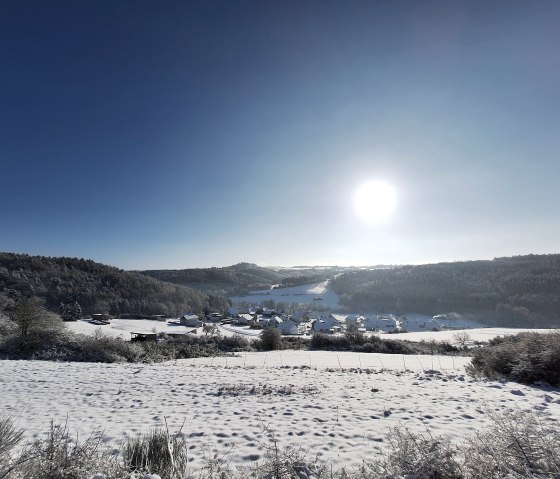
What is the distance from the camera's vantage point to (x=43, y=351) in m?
21.3

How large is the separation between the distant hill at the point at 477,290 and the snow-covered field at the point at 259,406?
350ft

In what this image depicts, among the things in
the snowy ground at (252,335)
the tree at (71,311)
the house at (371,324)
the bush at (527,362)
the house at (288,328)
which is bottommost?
the house at (371,324)

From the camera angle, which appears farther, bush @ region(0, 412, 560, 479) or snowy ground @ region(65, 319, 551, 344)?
snowy ground @ region(65, 319, 551, 344)

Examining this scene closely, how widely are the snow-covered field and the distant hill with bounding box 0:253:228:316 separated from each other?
71.3m

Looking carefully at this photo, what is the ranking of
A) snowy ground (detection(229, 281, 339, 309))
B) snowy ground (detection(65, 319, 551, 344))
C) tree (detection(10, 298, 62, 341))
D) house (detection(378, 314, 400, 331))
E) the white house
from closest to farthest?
tree (detection(10, 298, 62, 341))
snowy ground (detection(65, 319, 551, 344))
house (detection(378, 314, 400, 331))
the white house
snowy ground (detection(229, 281, 339, 309))

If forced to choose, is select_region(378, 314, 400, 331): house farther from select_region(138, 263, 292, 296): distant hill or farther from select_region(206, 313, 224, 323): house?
select_region(138, 263, 292, 296): distant hill

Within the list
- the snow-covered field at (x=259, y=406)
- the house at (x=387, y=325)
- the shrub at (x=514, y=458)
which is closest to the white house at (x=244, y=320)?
the house at (x=387, y=325)

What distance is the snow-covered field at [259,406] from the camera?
6.76 meters

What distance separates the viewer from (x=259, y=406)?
31.2ft

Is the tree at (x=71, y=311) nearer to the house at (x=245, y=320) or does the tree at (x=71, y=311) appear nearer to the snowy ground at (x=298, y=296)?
the house at (x=245, y=320)

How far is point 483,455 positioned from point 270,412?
235 inches

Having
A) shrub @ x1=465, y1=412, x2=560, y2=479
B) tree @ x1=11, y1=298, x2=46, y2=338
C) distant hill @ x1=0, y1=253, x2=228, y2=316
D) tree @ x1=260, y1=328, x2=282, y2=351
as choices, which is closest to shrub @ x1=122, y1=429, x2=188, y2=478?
shrub @ x1=465, y1=412, x2=560, y2=479

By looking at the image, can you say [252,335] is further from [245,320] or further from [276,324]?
[245,320]

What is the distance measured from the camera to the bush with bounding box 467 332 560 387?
12.1 meters
